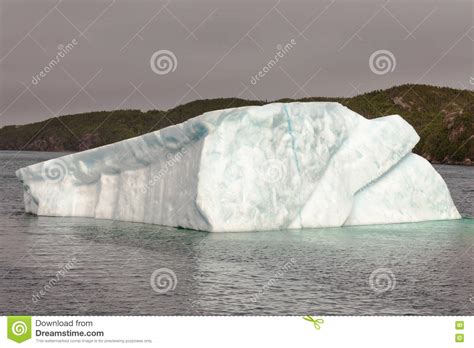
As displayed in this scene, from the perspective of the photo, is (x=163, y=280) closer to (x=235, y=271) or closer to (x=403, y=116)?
(x=235, y=271)

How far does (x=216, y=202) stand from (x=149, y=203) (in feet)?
11.7

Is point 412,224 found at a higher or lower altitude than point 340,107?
lower

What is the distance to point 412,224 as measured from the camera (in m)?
24.6

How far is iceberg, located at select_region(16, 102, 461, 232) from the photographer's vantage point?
72.5 ft

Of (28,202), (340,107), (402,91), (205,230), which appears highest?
(402,91)

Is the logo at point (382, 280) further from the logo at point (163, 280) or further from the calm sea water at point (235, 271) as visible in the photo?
the logo at point (163, 280)

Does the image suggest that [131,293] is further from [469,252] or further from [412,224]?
[412,224]

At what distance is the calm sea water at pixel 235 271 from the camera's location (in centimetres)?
1251

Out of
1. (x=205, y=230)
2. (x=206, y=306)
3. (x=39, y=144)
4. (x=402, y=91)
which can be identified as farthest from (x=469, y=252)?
(x=39, y=144)

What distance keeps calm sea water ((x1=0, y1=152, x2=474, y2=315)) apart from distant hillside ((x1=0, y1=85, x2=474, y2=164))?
3893 inches
